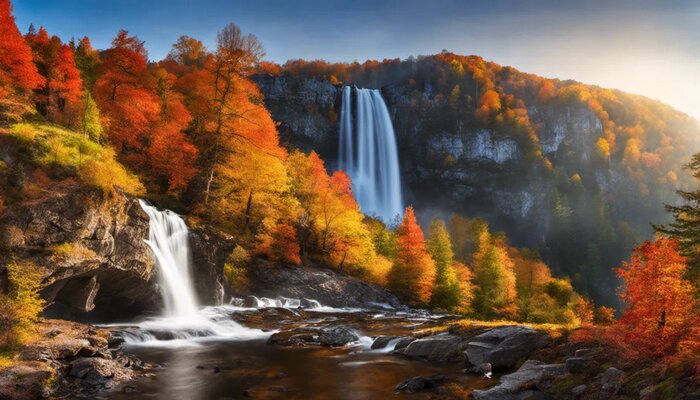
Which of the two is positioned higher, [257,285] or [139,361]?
[139,361]

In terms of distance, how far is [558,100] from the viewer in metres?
127

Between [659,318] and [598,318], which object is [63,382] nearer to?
[659,318]

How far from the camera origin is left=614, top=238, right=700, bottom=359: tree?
39.0 feet

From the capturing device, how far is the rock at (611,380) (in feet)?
35.7

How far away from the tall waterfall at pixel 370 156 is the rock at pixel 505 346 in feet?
238

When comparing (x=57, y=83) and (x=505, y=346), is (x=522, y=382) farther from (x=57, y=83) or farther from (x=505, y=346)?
(x=57, y=83)

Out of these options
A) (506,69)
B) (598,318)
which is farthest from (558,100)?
(598,318)

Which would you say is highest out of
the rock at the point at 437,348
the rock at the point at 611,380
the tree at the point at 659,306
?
the tree at the point at 659,306

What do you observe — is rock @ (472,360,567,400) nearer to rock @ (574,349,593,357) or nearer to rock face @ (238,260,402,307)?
rock @ (574,349,593,357)

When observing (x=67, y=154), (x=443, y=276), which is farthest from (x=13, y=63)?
(x=443, y=276)

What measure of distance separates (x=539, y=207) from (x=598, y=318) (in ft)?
263

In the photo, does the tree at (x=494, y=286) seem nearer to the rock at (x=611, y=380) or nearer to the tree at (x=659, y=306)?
the tree at (x=659, y=306)

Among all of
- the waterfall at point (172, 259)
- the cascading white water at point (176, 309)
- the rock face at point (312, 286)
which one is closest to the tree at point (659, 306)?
the cascading white water at point (176, 309)

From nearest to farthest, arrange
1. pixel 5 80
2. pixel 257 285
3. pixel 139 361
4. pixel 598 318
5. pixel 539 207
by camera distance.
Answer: pixel 139 361 < pixel 5 80 < pixel 598 318 < pixel 257 285 < pixel 539 207
